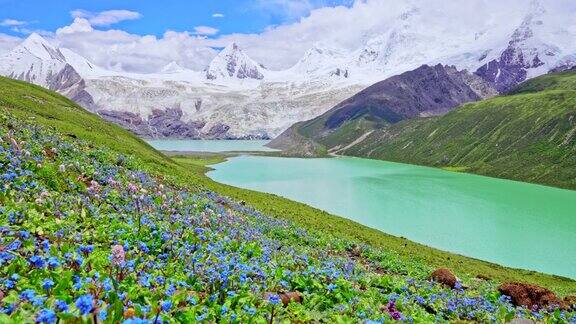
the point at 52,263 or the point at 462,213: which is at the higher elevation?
the point at 52,263

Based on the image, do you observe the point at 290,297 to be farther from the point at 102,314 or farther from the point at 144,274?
the point at 102,314

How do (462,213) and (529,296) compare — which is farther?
(462,213)

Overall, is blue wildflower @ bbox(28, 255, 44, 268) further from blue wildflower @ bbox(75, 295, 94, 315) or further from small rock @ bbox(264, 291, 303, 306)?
small rock @ bbox(264, 291, 303, 306)

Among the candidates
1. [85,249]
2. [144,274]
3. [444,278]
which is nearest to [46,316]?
[144,274]

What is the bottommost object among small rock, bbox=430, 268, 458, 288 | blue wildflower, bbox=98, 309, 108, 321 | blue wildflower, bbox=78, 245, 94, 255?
small rock, bbox=430, 268, 458, 288

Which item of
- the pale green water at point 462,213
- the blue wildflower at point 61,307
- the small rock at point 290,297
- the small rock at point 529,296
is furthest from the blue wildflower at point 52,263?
the pale green water at point 462,213

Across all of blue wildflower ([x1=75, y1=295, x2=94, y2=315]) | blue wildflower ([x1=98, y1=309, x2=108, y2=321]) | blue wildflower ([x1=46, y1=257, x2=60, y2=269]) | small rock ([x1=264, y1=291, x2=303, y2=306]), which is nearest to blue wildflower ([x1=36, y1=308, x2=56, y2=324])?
blue wildflower ([x1=75, y1=295, x2=94, y2=315])

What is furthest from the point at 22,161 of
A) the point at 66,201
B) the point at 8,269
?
the point at 8,269

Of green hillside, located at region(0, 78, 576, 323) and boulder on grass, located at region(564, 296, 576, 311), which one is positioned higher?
green hillside, located at region(0, 78, 576, 323)
